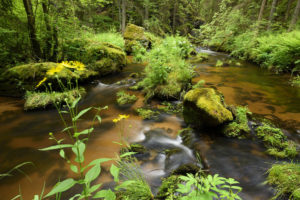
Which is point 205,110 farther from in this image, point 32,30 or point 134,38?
point 134,38

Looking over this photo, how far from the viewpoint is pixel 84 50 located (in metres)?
6.99

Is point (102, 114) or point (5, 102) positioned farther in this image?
point (5, 102)

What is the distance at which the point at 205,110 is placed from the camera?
338 cm

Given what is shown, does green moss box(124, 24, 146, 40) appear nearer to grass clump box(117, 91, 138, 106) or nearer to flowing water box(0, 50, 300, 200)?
flowing water box(0, 50, 300, 200)

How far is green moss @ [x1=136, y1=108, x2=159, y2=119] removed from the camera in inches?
A: 171

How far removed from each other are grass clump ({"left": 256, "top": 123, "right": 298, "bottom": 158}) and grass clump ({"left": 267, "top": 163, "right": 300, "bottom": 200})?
54cm

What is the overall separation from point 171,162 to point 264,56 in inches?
361

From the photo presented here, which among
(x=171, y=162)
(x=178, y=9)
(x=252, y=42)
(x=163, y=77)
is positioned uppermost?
(x=178, y=9)

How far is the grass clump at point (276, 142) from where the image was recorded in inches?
112

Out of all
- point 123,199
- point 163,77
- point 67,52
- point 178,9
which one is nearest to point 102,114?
point 163,77

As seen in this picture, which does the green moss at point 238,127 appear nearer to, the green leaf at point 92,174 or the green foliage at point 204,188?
the green foliage at point 204,188

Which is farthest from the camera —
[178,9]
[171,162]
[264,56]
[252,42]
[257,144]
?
[178,9]

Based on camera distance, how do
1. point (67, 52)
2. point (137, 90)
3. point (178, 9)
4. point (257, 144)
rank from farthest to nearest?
point (178, 9)
point (67, 52)
point (137, 90)
point (257, 144)

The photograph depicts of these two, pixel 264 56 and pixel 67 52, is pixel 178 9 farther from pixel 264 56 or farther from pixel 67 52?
pixel 67 52
